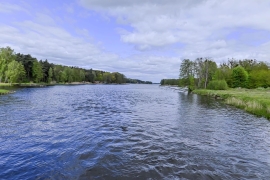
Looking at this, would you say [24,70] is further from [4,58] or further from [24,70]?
[4,58]

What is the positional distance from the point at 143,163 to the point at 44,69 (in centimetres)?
14463

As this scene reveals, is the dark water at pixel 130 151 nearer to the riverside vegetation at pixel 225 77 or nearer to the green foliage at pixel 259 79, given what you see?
the riverside vegetation at pixel 225 77

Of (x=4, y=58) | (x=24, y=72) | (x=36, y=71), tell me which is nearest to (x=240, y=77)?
(x=24, y=72)

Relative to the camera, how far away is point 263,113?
26422 mm

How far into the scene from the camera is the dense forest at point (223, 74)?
81.6m

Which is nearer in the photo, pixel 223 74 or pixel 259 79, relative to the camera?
pixel 259 79

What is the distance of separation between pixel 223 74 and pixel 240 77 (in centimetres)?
966

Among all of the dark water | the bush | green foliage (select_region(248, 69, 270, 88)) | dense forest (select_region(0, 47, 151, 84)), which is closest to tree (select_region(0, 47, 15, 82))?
dense forest (select_region(0, 47, 151, 84))

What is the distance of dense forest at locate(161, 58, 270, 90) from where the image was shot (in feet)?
268

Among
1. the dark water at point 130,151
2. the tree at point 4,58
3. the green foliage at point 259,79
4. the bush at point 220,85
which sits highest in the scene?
the tree at point 4,58

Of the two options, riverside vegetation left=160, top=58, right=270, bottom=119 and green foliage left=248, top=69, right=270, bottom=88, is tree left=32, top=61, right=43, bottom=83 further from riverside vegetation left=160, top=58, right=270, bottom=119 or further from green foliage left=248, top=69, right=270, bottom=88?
green foliage left=248, top=69, right=270, bottom=88

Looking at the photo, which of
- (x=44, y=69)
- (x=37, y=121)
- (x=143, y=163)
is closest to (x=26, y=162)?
(x=143, y=163)

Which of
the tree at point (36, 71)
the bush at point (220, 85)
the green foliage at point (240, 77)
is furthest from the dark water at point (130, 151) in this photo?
the tree at point (36, 71)

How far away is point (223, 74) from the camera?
308 feet
